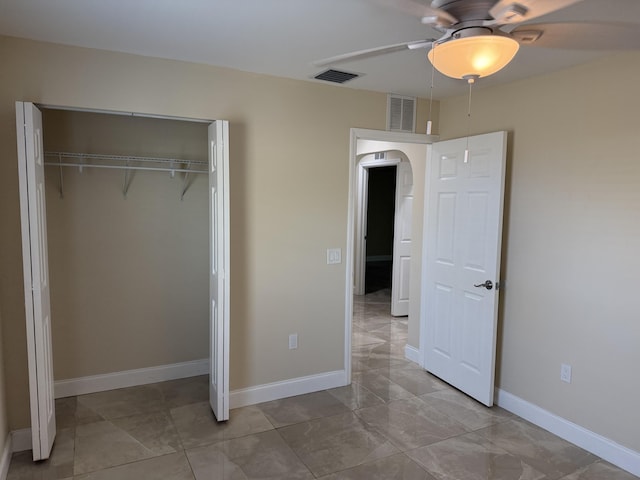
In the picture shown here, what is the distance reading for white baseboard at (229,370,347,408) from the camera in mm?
3447

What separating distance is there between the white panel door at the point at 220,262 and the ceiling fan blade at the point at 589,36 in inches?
73.6

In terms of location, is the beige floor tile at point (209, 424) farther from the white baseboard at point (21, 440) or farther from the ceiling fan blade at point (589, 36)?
the ceiling fan blade at point (589, 36)

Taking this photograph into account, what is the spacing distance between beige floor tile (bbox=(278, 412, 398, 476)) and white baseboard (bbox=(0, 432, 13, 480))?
161 centimetres

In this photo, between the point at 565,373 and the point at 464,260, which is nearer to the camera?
the point at 565,373

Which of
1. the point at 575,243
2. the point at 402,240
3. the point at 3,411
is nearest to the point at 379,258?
the point at 402,240

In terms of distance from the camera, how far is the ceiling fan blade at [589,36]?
7.13 feet

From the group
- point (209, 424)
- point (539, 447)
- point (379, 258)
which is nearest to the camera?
point (539, 447)

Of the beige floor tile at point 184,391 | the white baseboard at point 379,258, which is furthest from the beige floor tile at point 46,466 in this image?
the white baseboard at point 379,258

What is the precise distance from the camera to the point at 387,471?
2.65m

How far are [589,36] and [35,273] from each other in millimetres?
3293

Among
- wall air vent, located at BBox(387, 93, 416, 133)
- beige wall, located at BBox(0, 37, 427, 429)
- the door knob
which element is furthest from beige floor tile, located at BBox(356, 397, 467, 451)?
wall air vent, located at BBox(387, 93, 416, 133)

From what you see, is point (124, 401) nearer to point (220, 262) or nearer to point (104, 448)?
point (104, 448)

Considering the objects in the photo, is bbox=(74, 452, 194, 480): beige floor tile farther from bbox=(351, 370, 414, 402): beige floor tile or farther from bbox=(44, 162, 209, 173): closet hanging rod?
bbox=(44, 162, 209, 173): closet hanging rod

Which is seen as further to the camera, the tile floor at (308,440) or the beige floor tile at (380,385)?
the beige floor tile at (380,385)
